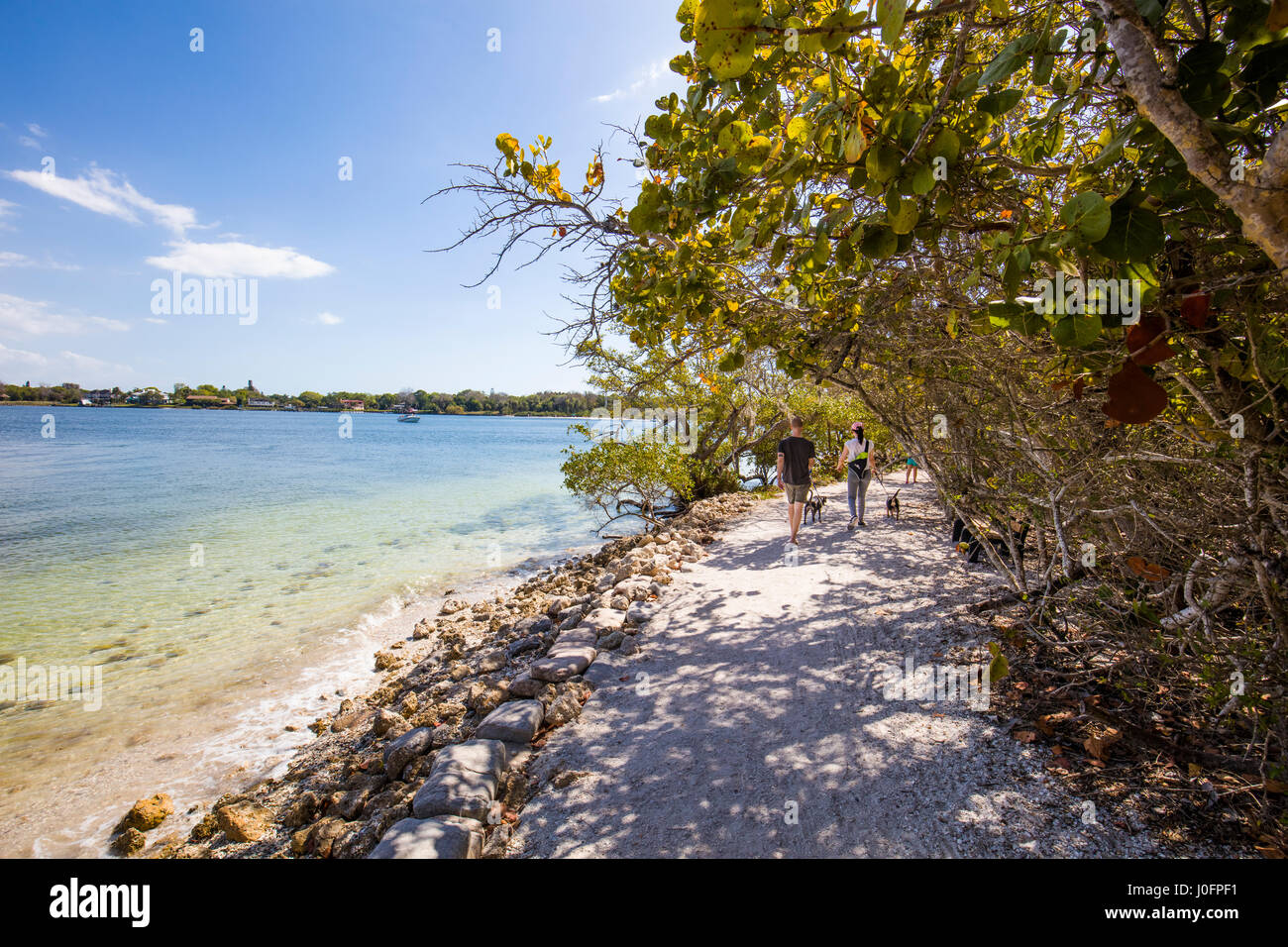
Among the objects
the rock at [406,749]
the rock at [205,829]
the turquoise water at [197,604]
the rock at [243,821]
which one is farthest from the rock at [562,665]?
the turquoise water at [197,604]

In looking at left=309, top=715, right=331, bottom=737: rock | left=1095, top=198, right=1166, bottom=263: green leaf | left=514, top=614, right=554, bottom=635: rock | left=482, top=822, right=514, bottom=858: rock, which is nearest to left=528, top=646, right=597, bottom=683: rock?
left=514, top=614, right=554, bottom=635: rock

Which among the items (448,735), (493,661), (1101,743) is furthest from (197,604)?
(1101,743)

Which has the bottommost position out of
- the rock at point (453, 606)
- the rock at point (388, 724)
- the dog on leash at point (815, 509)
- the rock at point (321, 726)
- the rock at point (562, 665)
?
the rock at point (321, 726)

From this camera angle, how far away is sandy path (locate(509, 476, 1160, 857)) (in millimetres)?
2512

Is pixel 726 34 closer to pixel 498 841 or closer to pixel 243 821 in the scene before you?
pixel 498 841

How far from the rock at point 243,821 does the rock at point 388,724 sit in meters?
0.95

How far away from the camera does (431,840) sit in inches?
99.0

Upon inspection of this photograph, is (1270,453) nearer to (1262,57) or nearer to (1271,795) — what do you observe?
(1262,57)

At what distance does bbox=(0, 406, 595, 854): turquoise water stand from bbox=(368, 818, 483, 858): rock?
3359mm

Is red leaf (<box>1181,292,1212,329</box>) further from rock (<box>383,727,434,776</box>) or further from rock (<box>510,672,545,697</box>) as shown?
rock (<box>383,727,434,776</box>)

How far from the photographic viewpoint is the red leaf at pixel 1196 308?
61.6 inches

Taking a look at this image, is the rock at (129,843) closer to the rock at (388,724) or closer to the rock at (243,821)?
the rock at (243,821)

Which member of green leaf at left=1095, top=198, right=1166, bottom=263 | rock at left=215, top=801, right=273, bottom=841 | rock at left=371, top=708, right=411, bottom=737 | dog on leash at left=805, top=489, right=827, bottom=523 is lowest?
rock at left=215, top=801, right=273, bottom=841

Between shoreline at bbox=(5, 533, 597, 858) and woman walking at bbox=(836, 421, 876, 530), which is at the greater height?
woman walking at bbox=(836, 421, 876, 530)
